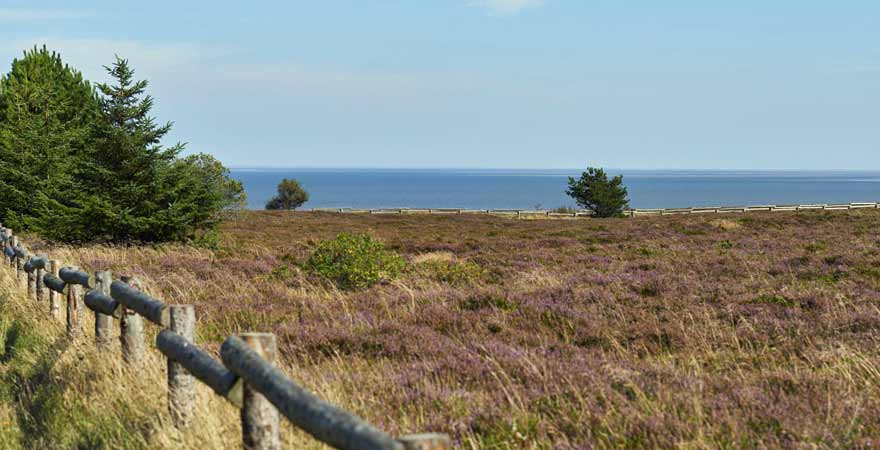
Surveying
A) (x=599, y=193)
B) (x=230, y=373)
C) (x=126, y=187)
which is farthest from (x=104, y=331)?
A: (x=599, y=193)

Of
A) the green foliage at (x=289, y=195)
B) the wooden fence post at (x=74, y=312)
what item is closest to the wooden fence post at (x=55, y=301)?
the wooden fence post at (x=74, y=312)

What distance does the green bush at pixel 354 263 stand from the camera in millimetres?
15469

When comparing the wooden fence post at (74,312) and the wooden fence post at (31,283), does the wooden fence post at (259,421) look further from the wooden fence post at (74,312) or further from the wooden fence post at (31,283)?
the wooden fence post at (31,283)

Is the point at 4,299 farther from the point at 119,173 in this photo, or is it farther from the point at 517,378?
the point at 119,173

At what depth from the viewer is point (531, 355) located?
8.04 meters

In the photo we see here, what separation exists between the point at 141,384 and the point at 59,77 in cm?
4050

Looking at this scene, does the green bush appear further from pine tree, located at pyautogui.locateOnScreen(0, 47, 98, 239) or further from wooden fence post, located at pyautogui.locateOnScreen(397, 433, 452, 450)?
wooden fence post, located at pyautogui.locateOnScreen(397, 433, 452, 450)

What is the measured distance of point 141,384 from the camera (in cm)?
654

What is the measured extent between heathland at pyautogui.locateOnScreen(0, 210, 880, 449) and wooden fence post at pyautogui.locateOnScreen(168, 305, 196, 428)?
139 millimetres

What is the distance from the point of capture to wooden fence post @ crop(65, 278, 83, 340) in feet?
29.8

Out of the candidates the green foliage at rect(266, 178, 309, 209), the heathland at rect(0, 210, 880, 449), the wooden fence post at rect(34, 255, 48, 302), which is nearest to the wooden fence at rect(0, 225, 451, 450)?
the heathland at rect(0, 210, 880, 449)

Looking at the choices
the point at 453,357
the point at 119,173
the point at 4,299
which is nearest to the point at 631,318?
the point at 453,357

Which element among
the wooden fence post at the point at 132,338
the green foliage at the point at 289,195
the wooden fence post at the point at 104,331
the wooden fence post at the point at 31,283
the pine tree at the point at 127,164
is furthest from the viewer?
the green foliage at the point at 289,195

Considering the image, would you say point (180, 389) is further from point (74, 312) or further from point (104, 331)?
point (74, 312)
